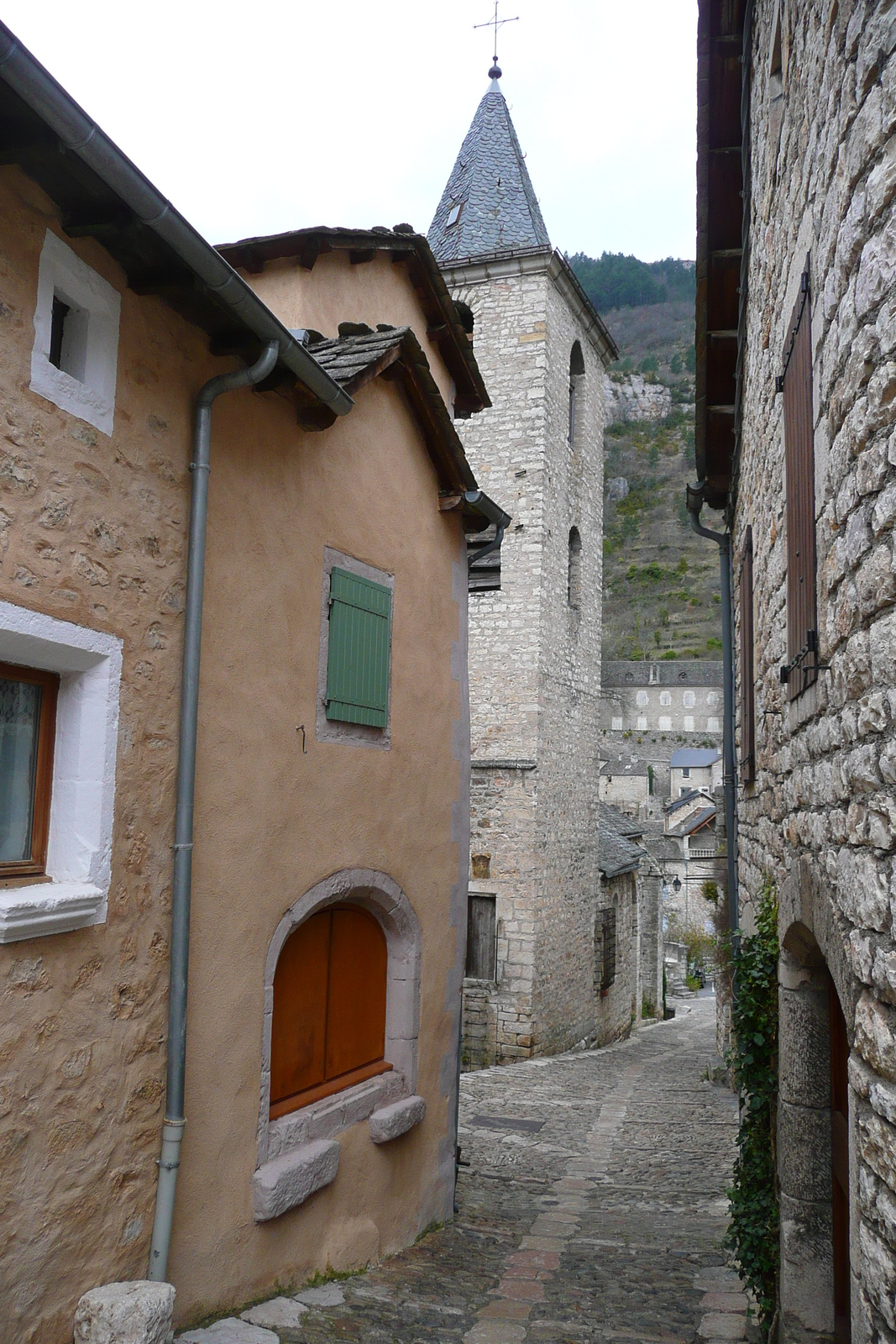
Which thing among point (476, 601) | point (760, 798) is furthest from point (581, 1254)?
point (476, 601)

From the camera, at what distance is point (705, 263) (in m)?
6.62

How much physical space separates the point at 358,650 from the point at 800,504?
2402 mm

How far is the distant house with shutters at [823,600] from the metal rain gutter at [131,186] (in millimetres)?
1862

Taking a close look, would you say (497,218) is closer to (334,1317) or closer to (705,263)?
(705,263)

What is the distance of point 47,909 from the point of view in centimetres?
299

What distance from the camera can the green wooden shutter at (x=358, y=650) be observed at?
192 inches

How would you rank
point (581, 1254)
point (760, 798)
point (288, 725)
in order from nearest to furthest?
1. point (288, 725)
2. point (760, 798)
3. point (581, 1254)

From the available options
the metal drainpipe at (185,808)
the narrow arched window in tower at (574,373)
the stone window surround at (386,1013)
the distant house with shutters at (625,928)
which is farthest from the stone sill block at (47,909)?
the narrow arched window in tower at (574,373)

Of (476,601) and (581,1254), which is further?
(476,601)

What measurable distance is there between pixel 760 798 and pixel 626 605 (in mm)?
78207

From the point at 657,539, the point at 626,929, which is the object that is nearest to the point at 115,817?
the point at 626,929

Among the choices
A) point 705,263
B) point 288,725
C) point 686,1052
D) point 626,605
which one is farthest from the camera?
point 626,605

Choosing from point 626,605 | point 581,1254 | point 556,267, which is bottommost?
point 581,1254

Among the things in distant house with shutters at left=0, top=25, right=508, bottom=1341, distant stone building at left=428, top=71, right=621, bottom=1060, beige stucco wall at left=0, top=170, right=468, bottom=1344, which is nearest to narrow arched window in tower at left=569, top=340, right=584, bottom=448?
distant stone building at left=428, top=71, right=621, bottom=1060
